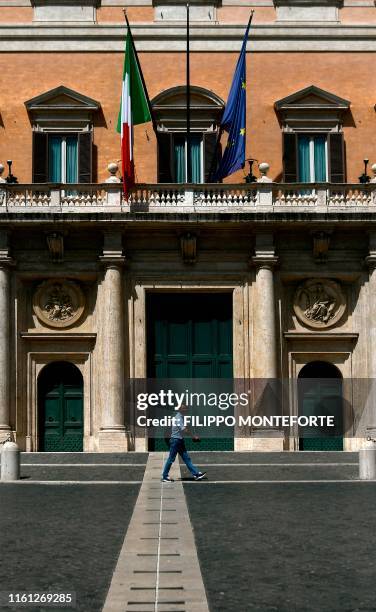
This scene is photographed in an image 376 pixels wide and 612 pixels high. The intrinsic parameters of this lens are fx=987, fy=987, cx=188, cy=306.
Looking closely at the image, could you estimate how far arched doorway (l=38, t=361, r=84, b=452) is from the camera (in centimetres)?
3075

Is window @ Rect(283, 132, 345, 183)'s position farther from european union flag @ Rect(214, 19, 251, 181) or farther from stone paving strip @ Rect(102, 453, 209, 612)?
stone paving strip @ Rect(102, 453, 209, 612)

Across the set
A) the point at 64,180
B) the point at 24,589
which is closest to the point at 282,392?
the point at 64,180

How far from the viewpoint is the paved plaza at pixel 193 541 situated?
346 inches

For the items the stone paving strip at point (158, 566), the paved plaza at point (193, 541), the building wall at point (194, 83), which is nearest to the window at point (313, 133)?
the building wall at point (194, 83)

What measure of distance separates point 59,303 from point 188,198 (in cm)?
524

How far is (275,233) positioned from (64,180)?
23.3 feet

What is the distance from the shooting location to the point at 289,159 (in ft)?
105

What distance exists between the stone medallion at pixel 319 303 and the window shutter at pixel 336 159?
3.39m

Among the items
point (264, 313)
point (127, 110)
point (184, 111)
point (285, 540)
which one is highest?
point (184, 111)

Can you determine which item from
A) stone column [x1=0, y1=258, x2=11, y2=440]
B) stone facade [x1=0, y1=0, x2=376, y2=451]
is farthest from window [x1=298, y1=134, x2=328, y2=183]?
stone column [x1=0, y1=258, x2=11, y2=440]

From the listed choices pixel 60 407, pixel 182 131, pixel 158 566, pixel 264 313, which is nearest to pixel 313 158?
pixel 182 131

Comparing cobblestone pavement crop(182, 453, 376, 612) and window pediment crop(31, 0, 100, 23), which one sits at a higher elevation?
window pediment crop(31, 0, 100, 23)

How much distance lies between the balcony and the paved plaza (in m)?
11.1

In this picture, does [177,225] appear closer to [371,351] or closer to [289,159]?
[289,159]
